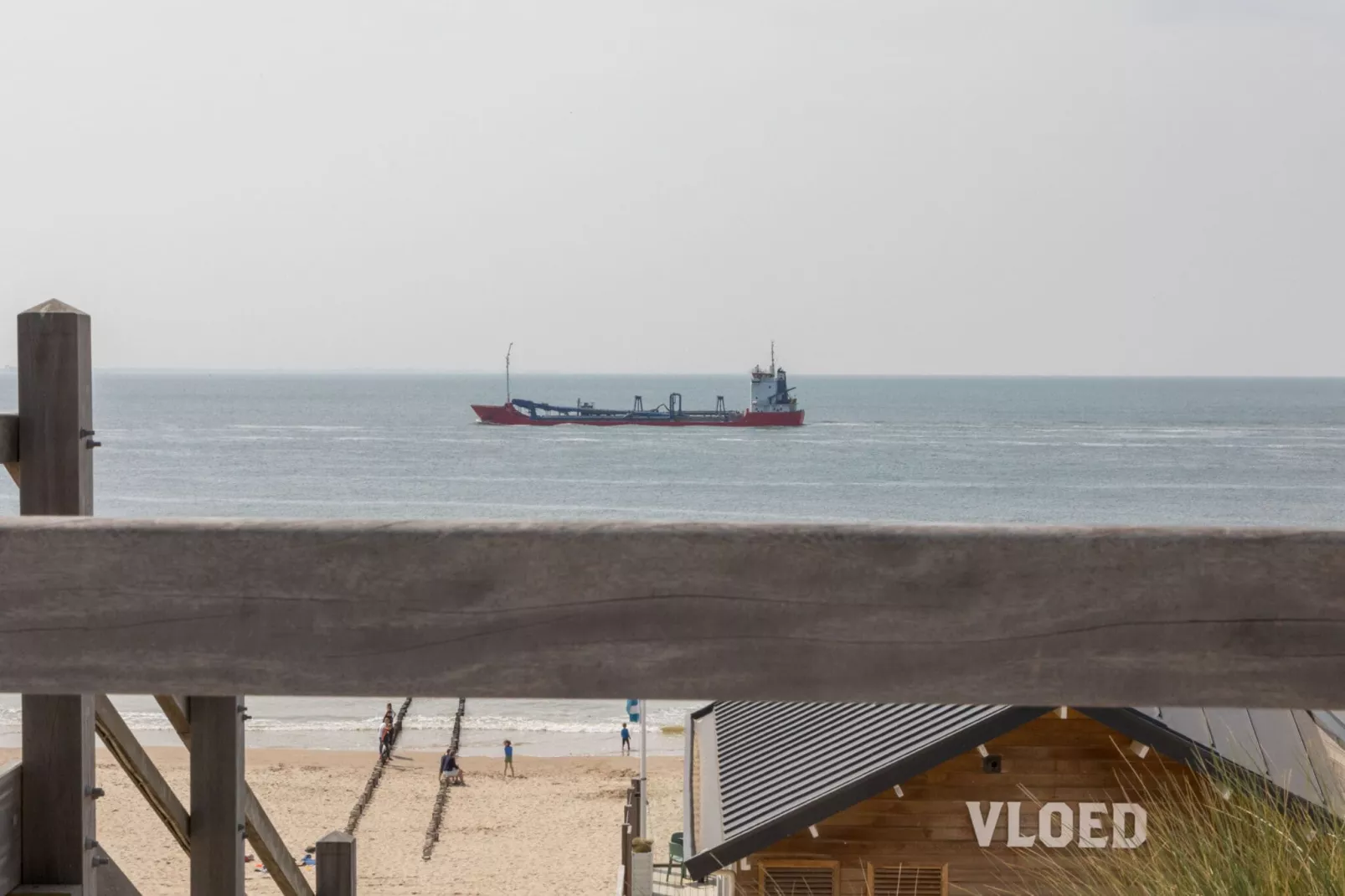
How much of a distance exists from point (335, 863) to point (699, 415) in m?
87.8

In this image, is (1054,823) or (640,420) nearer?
(1054,823)

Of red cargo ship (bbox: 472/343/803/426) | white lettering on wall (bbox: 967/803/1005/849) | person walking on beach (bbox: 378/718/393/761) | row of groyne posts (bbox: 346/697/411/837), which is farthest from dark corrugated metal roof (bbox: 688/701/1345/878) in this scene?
red cargo ship (bbox: 472/343/803/426)

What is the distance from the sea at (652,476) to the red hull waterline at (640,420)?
1.14m

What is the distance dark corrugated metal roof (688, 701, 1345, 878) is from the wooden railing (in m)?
4.32

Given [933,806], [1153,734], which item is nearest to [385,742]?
[933,806]

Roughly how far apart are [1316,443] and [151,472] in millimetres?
72327

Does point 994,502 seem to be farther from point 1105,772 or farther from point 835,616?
point 835,616

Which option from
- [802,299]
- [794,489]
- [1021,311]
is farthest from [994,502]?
[1021,311]

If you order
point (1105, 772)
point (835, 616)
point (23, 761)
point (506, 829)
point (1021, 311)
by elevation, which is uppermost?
point (1021, 311)

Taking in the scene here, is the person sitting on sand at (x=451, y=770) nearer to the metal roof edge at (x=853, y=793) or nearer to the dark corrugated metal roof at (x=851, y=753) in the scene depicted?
the dark corrugated metal roof at (x=851, y=753)

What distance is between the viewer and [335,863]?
242 centimetres

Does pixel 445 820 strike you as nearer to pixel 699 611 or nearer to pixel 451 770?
pixel 451 770

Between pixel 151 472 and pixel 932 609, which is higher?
pixel 932 609

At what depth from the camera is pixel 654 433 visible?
300ft
